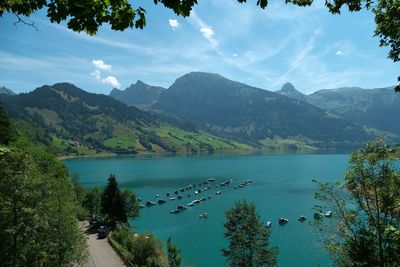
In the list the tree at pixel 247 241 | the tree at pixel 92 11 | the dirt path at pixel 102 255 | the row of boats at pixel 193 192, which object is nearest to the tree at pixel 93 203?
the dirt path at pixel 102 255

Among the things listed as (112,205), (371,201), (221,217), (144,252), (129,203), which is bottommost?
(221,217)

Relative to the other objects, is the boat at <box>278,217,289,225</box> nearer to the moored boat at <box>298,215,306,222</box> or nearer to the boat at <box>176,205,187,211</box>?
the moored boat at <box>298,215,306,222</box>

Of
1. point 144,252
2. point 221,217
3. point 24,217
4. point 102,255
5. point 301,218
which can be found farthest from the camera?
point 221,217

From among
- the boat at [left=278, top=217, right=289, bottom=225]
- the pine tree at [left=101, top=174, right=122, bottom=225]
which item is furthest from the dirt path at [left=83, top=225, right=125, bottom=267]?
the boat at [left=278, top=217, right=289, bottom=225]

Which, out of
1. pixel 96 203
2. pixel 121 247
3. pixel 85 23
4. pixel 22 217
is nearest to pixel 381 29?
pixel 85 23

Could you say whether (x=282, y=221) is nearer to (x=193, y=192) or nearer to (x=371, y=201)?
(x=193, y=192)

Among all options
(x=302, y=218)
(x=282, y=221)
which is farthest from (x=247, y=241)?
(x=302, y=218)

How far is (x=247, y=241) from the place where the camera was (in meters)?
43.7

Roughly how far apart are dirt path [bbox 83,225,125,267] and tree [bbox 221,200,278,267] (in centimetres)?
1727

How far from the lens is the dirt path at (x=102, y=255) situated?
4903cm

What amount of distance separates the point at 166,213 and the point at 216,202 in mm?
25623

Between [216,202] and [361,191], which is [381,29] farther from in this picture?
[216,202]

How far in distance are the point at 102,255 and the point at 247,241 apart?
24019 millimetres

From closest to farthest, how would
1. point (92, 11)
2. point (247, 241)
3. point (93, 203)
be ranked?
point (92, 11), point (247, 241), point (93, 203)
